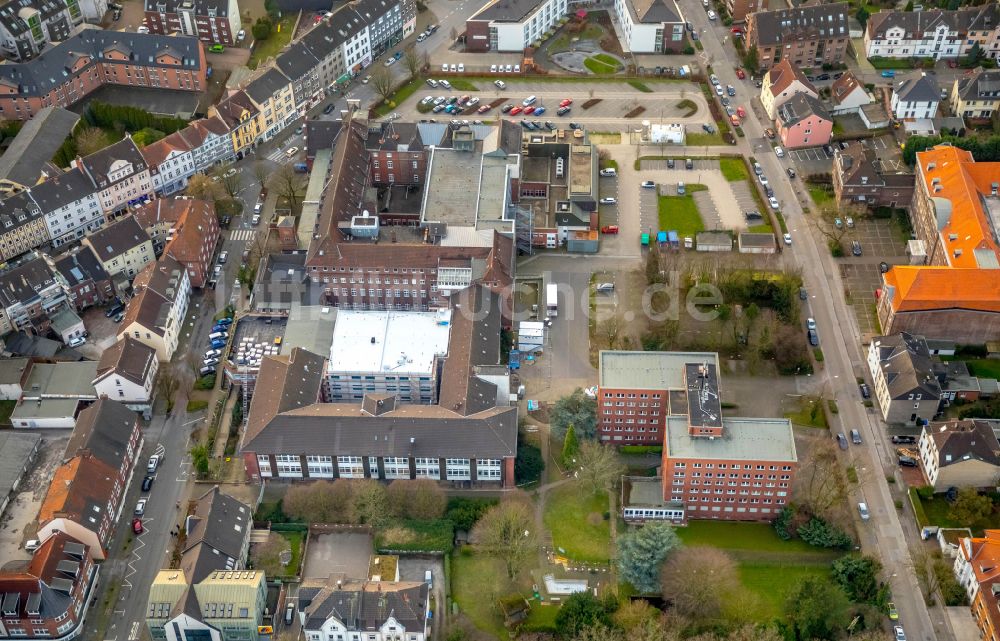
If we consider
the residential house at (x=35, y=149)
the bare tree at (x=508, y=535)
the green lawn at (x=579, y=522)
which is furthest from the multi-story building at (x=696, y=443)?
the residential house at (x=35, y=149)

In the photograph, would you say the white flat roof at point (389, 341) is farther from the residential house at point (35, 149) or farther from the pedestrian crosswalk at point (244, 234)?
the residential house at point (35, 149)

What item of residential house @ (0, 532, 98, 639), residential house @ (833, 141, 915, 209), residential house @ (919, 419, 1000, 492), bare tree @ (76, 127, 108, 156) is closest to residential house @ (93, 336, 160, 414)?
residential house @ (0, 532, 98, 639)

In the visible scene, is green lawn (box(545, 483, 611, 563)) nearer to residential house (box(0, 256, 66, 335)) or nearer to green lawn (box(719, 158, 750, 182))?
green lawn (box(719, 158, 750, 182))

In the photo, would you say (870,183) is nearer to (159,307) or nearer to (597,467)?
(597,467)

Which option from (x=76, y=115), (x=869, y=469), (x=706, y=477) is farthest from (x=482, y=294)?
(x=76, y=115)

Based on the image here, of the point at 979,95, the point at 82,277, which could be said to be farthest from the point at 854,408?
the point at 82,277
